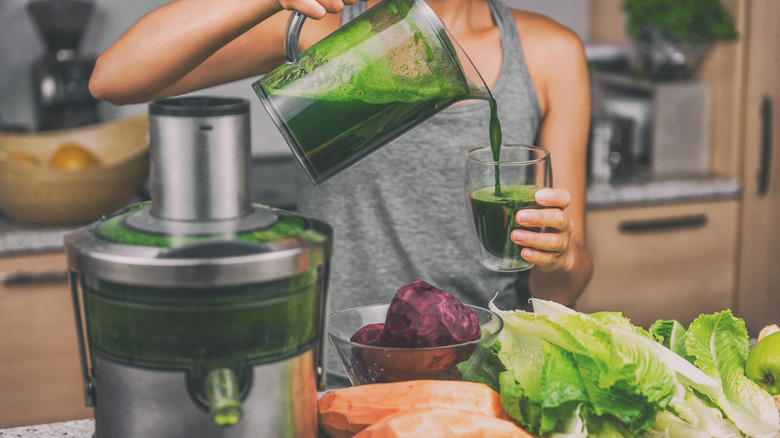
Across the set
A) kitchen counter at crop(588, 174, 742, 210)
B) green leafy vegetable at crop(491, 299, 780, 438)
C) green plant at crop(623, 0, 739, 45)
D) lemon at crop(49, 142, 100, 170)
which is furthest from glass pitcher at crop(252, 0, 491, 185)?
green plant at crop(623, 0, 739, 45)

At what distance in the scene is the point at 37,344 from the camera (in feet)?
6.57

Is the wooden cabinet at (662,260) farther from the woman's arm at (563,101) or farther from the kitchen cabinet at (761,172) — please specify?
the woman's arm at (563,101)

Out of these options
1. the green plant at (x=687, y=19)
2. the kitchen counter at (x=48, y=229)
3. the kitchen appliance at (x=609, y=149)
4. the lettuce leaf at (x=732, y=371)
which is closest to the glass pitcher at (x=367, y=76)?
the lettuce leaf at (x=732, y=371)

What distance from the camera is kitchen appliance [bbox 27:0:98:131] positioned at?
87.7 inches

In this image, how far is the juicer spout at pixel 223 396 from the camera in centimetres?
60

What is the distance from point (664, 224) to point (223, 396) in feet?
6.43

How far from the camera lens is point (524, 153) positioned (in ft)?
3.30

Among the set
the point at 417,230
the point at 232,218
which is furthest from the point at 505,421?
the point at 417,230

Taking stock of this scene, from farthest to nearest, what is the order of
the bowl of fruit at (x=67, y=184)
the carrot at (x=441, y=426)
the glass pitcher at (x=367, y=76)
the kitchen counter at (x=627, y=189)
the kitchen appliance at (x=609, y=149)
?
the kitchen appliance at (x=609, y=149), the kitchen counter at (x=627, y=189), the bowl of fruit at (x=67, y=184), the glass pitcher at (x=367, y=76), the carrot at (x=441, y=426)

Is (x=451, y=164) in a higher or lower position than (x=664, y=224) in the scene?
higher

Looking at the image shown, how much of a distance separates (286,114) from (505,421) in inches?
14.8

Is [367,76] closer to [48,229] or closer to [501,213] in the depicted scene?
[501,213]

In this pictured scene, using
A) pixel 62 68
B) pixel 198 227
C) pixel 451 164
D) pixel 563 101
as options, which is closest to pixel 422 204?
pixel 451 164

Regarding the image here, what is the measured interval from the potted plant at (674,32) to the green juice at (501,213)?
1.64 meters
